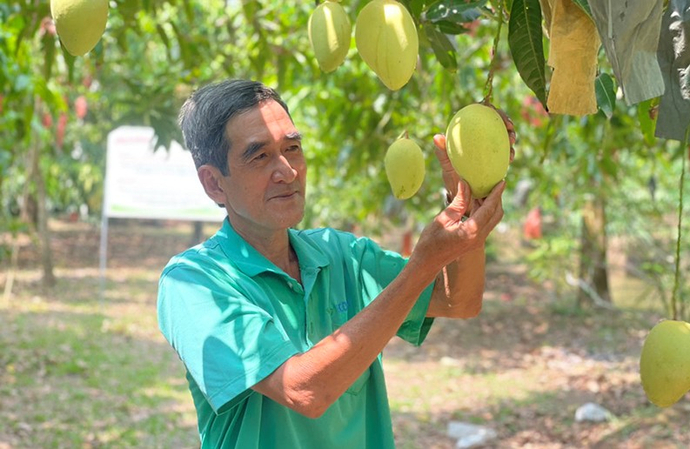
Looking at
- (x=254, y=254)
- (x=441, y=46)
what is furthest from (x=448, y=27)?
(x=254, y=254)

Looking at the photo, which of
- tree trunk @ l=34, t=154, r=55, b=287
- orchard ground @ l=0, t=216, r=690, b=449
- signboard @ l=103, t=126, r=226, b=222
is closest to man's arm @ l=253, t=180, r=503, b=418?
orchard ground @ l=0, t=216, r=690, b=449

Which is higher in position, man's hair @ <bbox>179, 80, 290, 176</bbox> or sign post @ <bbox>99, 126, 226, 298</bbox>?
man's hair @ <bbox>179, 80, 290, 176</bbox>

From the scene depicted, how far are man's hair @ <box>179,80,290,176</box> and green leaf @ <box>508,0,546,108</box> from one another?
1.64 ft

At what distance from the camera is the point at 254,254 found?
141cm

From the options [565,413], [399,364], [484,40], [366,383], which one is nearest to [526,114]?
[484,40]

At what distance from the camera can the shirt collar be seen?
1.38m

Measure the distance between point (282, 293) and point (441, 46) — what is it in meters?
0.46

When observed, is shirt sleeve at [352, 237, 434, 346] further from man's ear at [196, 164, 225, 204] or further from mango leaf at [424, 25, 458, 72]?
mango leaf at [424, 25, 458, 72]

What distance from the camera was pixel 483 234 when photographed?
1.08 meters

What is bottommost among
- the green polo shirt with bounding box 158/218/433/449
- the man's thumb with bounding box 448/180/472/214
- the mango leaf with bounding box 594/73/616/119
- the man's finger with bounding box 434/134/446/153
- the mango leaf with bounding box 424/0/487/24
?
the green polo shirt with bounding box 158/218/433/449

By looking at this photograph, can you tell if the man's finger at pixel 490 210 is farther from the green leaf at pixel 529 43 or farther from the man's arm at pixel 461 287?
the man's arm at pixel 461 287

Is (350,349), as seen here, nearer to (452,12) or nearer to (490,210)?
(490,210)

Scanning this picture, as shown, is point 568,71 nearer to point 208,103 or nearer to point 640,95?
point 640,95

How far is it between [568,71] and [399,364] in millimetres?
4831
